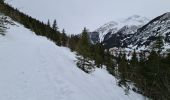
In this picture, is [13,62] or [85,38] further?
[85,38]

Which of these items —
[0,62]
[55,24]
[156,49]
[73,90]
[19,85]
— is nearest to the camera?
[19,85]

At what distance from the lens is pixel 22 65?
1980 cm

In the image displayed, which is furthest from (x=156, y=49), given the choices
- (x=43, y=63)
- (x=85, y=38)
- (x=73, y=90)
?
(x=73, y=90)

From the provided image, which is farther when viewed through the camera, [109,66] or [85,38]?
[109,66]

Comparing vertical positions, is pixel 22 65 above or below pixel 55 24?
below

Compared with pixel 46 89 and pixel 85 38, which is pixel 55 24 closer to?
pixel 85 38

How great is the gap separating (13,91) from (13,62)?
603cm

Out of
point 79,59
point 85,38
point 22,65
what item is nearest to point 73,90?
point 22,65

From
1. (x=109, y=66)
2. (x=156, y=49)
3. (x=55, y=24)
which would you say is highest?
(x=55, y=24)

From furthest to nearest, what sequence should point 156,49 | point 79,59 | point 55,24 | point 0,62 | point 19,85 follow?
point 55,24, point 156,49, point 79,59, point 0,62, point 19,85

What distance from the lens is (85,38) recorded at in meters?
34.3

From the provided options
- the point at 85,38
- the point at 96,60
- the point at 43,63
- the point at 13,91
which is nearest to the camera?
the point at 13,91

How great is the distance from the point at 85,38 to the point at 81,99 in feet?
61.7

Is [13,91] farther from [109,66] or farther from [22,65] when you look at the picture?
[109,66]
